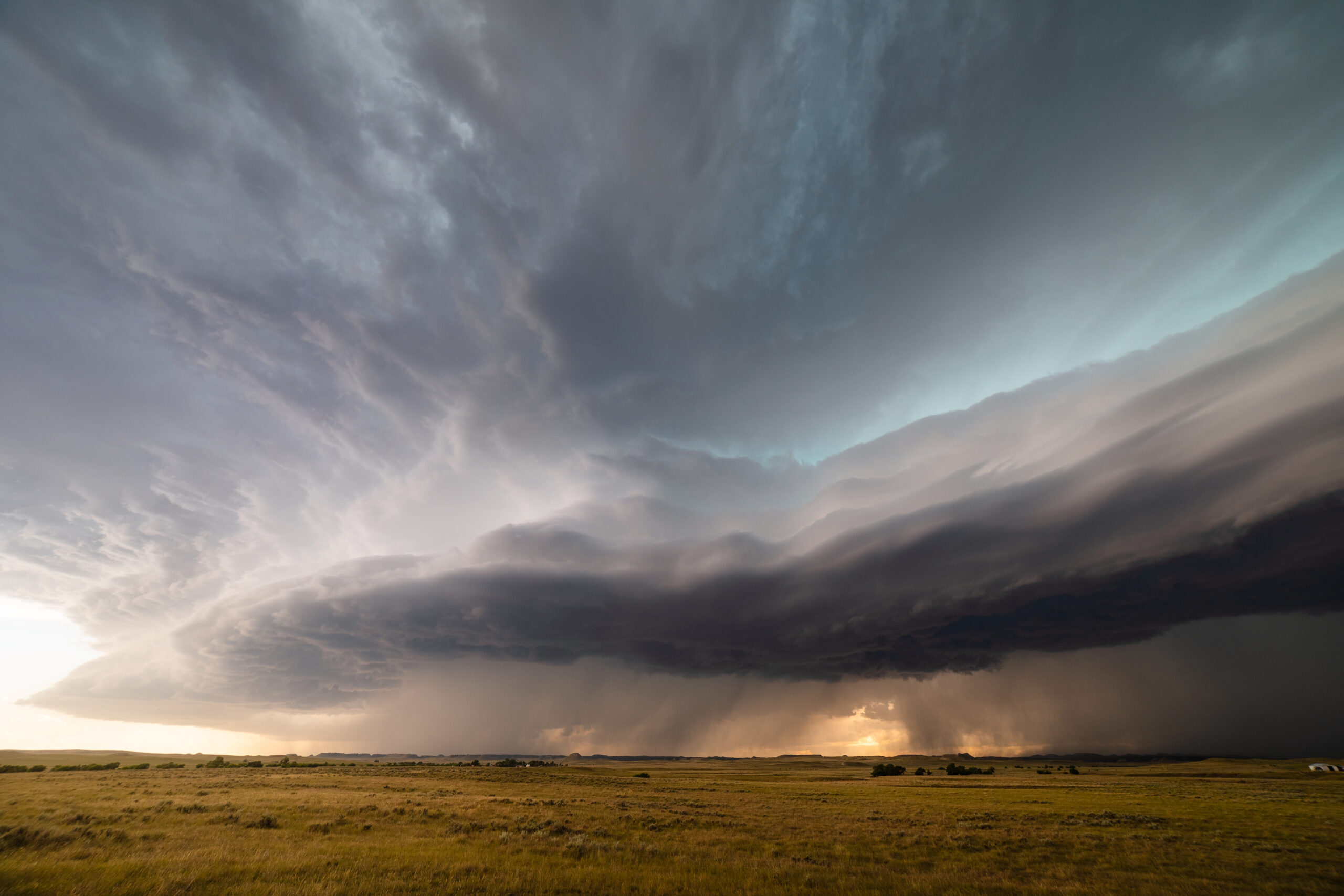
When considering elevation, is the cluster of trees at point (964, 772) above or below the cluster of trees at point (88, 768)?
below

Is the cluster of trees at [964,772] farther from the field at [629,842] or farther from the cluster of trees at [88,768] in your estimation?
the cluster of trees at [88,768]

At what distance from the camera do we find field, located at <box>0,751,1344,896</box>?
763 inches

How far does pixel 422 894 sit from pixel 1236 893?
98.2ft

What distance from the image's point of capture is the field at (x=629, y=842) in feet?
63.6

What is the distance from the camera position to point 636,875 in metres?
20.7

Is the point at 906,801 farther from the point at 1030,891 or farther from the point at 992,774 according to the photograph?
the point at 992,774

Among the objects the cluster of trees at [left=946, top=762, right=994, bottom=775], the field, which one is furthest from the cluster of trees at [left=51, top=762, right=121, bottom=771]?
the cluster of trees at [left=946, top=762, right=994, bottom=775]

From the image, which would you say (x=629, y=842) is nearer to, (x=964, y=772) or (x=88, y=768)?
(x=88, y=768)

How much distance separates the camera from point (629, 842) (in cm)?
2702

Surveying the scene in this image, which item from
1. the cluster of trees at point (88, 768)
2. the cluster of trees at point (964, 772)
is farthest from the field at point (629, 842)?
the cluster of trees at point (964, 772)

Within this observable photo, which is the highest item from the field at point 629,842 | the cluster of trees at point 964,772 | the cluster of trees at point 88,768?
the cluster of trees at point 88,768

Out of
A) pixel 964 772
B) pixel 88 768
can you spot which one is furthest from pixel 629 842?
pixel 964 772

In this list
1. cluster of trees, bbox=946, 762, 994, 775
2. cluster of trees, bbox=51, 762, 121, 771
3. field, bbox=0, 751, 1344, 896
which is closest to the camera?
field, bbox=0, 751, 1344, 896

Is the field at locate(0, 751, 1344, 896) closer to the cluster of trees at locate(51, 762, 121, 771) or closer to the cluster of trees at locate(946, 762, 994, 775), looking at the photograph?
the cluster of trees at locate(51, 762, 121, 771)
